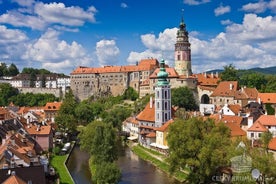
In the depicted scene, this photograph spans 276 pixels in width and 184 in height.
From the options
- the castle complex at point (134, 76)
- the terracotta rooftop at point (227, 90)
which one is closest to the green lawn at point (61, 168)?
the terracotta rooftop at point (227, 90)

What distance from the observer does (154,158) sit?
137 ft

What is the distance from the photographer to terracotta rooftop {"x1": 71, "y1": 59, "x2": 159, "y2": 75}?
3562 inches

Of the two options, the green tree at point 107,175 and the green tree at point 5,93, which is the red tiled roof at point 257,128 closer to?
the green tree at point 107,175

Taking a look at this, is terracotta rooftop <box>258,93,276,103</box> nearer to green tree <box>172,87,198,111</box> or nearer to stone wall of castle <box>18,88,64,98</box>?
green tree <box>172,87,198,111</box>

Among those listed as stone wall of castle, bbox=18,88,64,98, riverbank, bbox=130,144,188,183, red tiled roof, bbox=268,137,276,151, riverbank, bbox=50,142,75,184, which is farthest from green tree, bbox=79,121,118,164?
stone wall of castle, bbox=18,88,64,98

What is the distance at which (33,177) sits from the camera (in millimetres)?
23391

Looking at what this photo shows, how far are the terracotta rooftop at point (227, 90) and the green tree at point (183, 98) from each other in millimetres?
3697

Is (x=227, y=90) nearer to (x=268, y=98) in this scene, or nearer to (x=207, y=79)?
(x=268, y=98)

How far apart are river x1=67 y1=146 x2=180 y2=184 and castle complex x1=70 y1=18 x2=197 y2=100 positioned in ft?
99.3

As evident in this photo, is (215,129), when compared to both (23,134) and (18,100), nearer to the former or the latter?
(23,134)

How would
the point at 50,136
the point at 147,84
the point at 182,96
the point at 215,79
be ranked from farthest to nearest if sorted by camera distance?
the point at 147,84
the point at 215,79
the point at 182,96
the point at 50,136

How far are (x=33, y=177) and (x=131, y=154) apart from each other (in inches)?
906

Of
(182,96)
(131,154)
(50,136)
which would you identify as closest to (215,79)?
(182,96)

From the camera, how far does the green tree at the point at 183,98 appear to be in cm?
6328
